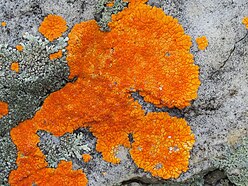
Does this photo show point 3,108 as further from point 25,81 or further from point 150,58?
point 150,58

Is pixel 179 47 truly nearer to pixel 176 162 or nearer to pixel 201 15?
pixel 201 15

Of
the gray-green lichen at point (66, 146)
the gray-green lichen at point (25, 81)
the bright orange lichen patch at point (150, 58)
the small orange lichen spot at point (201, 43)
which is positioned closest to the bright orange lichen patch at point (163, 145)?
the bright orange lichen patch at point (150, 58)

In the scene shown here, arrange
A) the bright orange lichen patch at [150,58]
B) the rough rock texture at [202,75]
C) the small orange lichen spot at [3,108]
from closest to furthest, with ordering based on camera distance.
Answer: the bright orange lichen patch at [150,58] < the rough rock texture at [202,75] < the small orange lichen spot at [3,108]

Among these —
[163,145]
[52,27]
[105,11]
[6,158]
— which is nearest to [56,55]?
[52,27]

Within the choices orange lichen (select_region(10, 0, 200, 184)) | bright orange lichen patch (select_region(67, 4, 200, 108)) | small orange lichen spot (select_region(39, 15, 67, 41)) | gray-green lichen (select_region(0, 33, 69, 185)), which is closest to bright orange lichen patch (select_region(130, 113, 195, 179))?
orange lichen (select_region(10, 0, 200, 184))

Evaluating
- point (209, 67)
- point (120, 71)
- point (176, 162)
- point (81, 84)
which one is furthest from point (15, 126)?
point (209, 67)

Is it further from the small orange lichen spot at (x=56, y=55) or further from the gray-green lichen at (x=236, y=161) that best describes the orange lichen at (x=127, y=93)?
the gray-green lichen at (x=236, y=161)

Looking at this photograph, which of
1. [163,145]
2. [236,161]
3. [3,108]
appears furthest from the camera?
[3,108]
